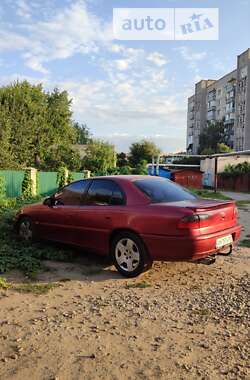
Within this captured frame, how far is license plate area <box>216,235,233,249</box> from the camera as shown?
555 centimetres

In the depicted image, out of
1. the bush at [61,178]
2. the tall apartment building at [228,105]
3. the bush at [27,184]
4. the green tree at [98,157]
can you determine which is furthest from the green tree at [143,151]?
the bush at [27,184]

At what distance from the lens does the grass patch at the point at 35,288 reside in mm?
5023

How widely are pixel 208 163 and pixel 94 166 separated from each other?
16.3 metres

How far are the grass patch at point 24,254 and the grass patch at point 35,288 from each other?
1.22 feet

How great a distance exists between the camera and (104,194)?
6254 mm

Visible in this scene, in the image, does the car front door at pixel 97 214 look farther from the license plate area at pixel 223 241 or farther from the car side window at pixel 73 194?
the license plate area at pixel 223 241

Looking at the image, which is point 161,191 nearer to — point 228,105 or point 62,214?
point 62,214

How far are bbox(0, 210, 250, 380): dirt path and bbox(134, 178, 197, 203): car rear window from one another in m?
1.09

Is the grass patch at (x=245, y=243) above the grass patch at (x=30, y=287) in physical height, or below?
above

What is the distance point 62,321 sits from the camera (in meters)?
4.09

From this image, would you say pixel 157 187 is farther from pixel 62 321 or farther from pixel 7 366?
pixel 7 366

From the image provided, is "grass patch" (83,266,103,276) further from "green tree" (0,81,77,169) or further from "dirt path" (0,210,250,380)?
Answer: "green tree" (0,81,77,169)

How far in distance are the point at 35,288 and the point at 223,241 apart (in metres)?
2.61

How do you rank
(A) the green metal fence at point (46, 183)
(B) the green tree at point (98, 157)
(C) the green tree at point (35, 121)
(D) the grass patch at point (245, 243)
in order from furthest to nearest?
(B) the green tree at point (98, 157) → (C) the green tree at point (35, 121) → (A) the green metal fence at point (46, 183) → (D) the grass patch at point (245, 243)
